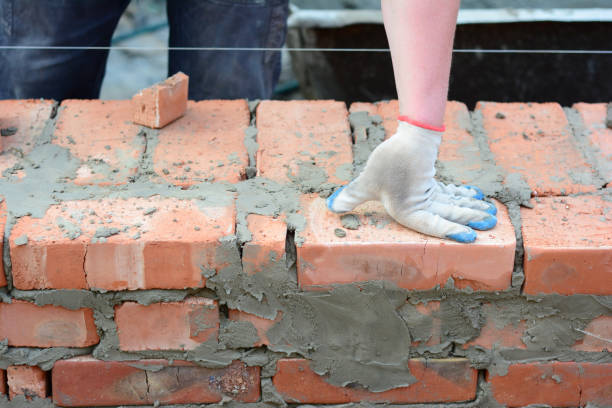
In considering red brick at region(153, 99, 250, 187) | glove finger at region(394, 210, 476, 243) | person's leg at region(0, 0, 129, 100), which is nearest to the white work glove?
glove finger at region(394, 210, 476, 243)

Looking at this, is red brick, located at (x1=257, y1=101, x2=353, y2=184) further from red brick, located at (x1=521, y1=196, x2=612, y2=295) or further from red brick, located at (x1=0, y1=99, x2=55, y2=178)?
red brick, located at (x1=0, y1=99, x2=55, y2=178)

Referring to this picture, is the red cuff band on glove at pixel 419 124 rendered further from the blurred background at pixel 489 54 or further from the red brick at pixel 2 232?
the blurred background at pixel 489 54

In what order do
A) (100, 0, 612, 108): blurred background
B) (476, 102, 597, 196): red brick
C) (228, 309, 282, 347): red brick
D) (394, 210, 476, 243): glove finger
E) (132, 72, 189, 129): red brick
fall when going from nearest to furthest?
1. (394, 210, 476, 243): glove finger
2. (228, 309, 282, 347): red brick
3. (476, 102, 597, 196): red brick
4. (132, 72, 189, 129): red brick
5. (100, 0, 612, 108): blurred background

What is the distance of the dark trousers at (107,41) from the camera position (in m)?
2.39

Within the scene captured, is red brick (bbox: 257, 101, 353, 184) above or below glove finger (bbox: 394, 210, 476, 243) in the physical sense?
above

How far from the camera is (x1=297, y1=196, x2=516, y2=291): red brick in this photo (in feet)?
5.34

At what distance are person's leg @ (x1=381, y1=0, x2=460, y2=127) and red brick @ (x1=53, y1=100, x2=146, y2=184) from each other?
2.45 ft

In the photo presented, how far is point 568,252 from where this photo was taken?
5.32 ft

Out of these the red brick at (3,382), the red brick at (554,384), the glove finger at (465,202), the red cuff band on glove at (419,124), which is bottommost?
the red brick at (3,382)

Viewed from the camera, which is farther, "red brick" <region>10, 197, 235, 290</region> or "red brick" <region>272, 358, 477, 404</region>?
"red brick" <region>272, 358, 477, 404</region>

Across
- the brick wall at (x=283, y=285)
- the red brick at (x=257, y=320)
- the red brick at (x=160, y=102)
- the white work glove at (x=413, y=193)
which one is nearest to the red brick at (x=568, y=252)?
the brick wall at (x=283, y=285)

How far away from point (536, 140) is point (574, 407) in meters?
0.71

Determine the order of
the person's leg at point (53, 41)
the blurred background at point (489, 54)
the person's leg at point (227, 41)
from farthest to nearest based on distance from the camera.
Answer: the blurred background at point (489, 54) → the person's leg at point (227, 41) → the person's leg at point (53, 41)

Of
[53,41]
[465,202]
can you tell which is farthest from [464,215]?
[53,41]
